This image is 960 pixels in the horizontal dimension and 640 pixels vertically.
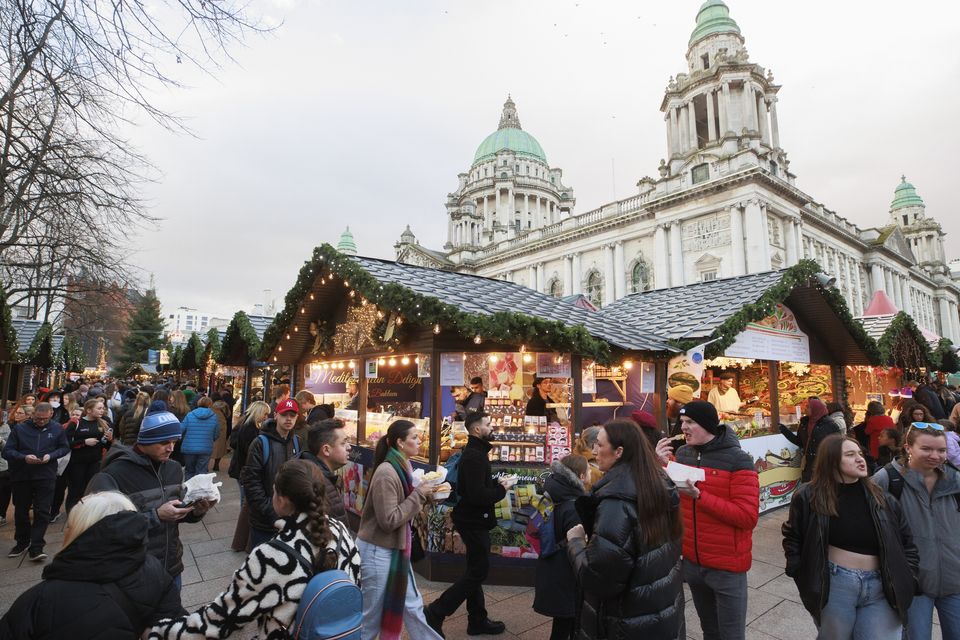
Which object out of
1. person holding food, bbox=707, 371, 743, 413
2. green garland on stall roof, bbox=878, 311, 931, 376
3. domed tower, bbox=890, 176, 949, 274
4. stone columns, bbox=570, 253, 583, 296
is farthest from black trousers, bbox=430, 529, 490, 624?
domed tower, bbox=890, 176, 949, 274

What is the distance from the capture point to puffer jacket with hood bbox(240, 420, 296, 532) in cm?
408

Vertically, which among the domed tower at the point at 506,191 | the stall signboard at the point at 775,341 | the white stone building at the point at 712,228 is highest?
the domed tower at the point at 506,191

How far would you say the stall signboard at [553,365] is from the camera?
20.5 ft

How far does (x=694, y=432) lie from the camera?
3.33m

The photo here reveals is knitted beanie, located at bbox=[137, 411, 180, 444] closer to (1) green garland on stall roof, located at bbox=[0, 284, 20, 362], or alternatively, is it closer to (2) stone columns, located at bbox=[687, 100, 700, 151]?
(1) green garland on stall roof, located at bbox=[0, 284, 20, 362]

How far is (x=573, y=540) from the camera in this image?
255cm

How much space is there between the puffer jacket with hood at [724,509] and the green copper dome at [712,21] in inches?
1841

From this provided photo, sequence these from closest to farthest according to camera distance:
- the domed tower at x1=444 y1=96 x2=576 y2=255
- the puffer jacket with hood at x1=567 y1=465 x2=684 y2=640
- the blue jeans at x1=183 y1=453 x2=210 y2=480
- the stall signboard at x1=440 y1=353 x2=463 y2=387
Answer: the puffer jacket with hood at x1=567 y1=465 x2=684 y2=640 < the stall signboard at x1=440 y1=353 x2=463 y2=387 < the blue jeans at x1=183 y1=453 x2=210 y2=480 < the domed tower at x1=444 y1=96 x2=576 y2=255

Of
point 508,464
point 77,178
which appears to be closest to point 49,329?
point 77,178

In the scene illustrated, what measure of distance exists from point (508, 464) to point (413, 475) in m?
2.20

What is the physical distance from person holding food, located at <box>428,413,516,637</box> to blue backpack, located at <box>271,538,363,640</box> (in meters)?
1.91

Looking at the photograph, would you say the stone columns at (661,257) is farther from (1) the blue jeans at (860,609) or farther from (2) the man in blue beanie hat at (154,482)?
(2) the man in blue beanie hat at (154,482)

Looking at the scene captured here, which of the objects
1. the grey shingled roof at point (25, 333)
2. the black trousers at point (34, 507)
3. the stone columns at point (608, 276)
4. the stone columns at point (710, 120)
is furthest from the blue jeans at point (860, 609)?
the stone columns at point (710, 120)

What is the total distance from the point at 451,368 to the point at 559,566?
305cm
